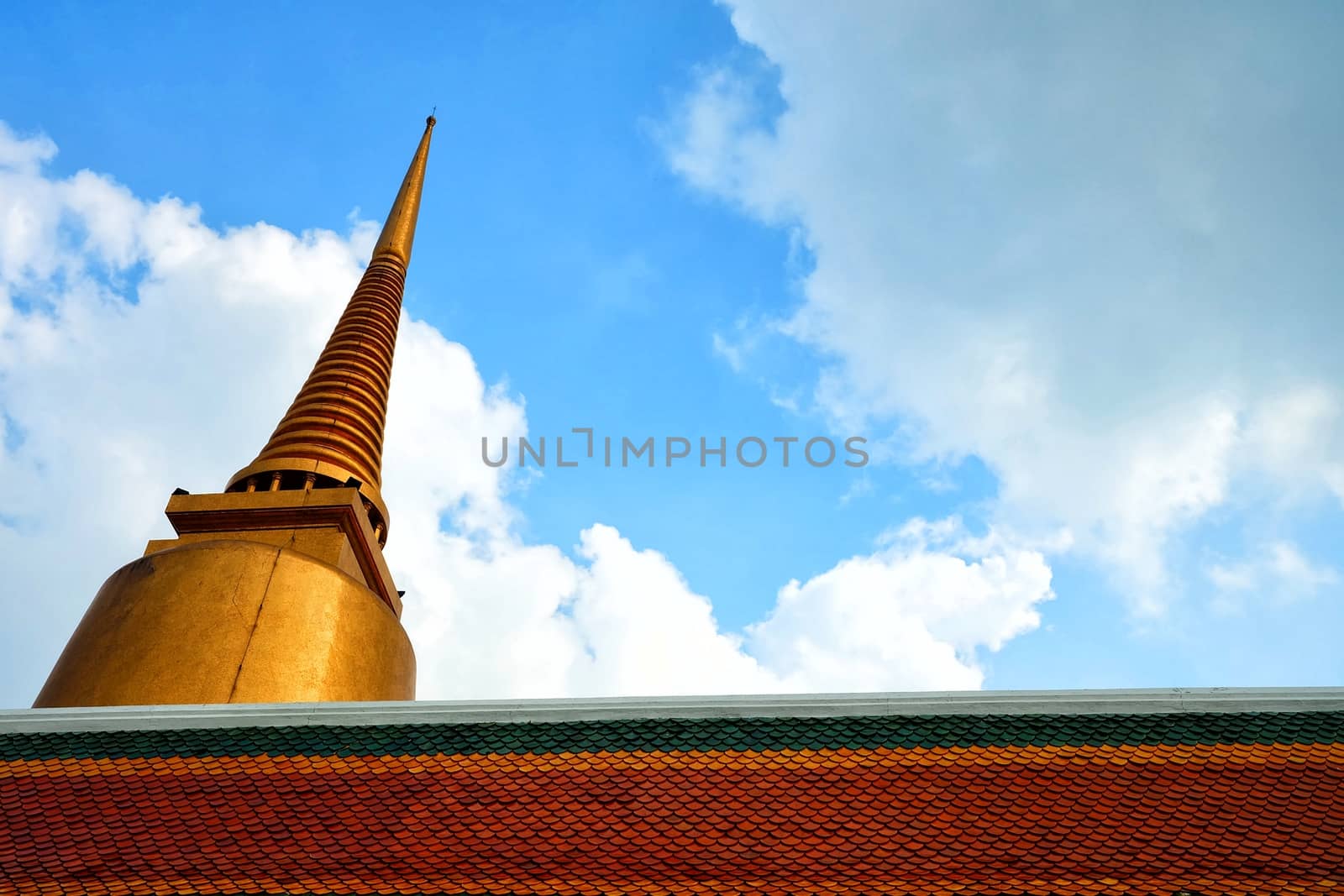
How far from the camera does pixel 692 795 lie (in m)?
8.73

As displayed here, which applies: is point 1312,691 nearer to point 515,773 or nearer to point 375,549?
point 515,773

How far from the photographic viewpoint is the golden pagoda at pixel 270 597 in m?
12.6

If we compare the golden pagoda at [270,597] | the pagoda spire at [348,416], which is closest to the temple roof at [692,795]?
the golden pagoda at [270,597]

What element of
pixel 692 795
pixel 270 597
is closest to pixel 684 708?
pixel 692 795

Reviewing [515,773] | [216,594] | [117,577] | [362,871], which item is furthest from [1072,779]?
[117,577]

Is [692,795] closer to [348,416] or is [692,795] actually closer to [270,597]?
[270,597]

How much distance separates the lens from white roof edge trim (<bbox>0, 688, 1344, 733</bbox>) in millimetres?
9531

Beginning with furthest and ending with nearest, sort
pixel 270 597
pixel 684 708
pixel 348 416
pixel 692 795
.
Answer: pixel 348 416 → pixel 270 597 → pixel 684 708 → pixel 692 795

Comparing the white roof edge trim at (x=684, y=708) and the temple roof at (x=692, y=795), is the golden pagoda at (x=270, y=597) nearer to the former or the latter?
the white roof edge trim at (x=684, y=708)

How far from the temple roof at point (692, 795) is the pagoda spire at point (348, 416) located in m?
5.37

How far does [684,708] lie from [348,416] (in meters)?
8.28

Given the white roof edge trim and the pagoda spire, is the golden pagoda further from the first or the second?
the white roof edge trim

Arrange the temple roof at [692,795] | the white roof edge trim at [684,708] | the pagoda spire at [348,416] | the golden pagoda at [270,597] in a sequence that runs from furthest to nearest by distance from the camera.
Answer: the pagoda spire at [348,416]
the golden pagoda at [270,597]
the white roof edge trim at [684,708]
the temple roof at [692,795]

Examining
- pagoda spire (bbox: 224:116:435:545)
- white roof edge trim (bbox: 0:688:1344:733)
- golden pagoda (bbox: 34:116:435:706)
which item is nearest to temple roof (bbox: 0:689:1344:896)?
white roof edge trim (bbox: 0:688:1344:733)
